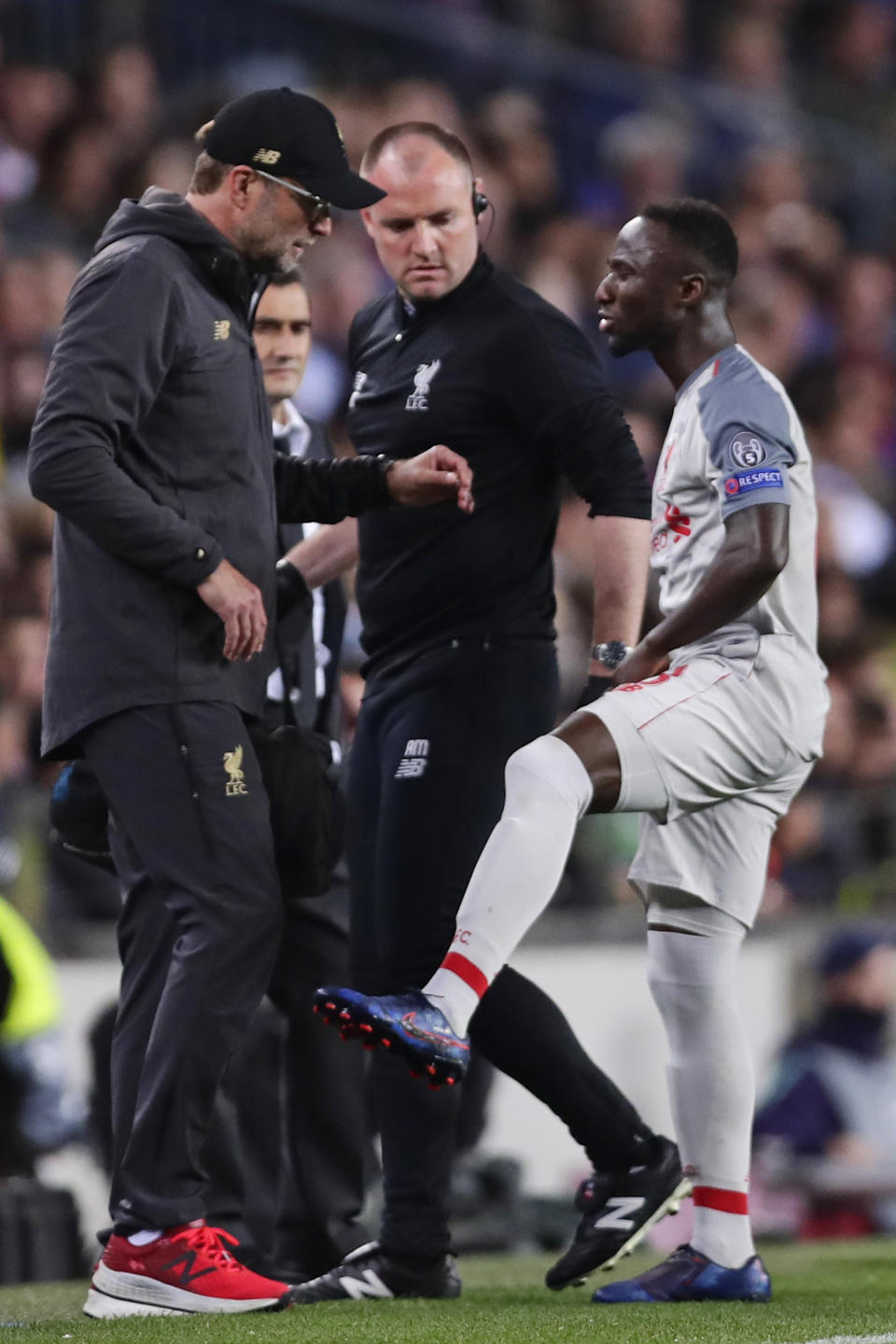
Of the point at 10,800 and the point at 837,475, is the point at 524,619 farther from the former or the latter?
the point at 837,475

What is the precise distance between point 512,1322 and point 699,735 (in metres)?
1.06

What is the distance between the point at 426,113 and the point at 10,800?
5682mm

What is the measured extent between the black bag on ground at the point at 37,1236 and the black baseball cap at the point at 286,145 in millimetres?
2789

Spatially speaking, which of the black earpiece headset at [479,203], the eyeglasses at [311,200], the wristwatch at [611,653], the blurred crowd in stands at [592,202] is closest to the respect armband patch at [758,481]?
the wristwatch at [611,653]

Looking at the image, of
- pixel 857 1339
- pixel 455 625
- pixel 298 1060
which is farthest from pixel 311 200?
pixel 857 1339

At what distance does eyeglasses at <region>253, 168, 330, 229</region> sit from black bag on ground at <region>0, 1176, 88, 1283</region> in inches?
107

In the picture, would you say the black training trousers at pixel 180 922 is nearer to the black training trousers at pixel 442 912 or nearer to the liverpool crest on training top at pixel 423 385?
the black training trousers at pixel 442 912

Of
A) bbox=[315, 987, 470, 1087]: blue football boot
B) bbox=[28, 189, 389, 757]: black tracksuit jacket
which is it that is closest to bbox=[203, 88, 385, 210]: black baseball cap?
bbox=[28, 189, 389, 757]: black tracksuit jacket

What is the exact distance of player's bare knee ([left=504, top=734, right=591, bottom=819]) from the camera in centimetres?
386

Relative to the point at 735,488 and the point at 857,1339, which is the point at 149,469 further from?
the point at 857,1339

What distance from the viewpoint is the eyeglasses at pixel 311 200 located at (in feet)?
13.8

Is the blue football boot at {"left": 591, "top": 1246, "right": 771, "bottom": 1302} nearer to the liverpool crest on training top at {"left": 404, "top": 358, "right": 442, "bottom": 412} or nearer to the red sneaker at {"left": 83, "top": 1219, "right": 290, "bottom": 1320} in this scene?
the red sneaker at {"left": 83, "top": 1219, "right": 290, "bottom": 1320}

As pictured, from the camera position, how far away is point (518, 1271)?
5.54 m

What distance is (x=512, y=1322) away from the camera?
12.7 feet
